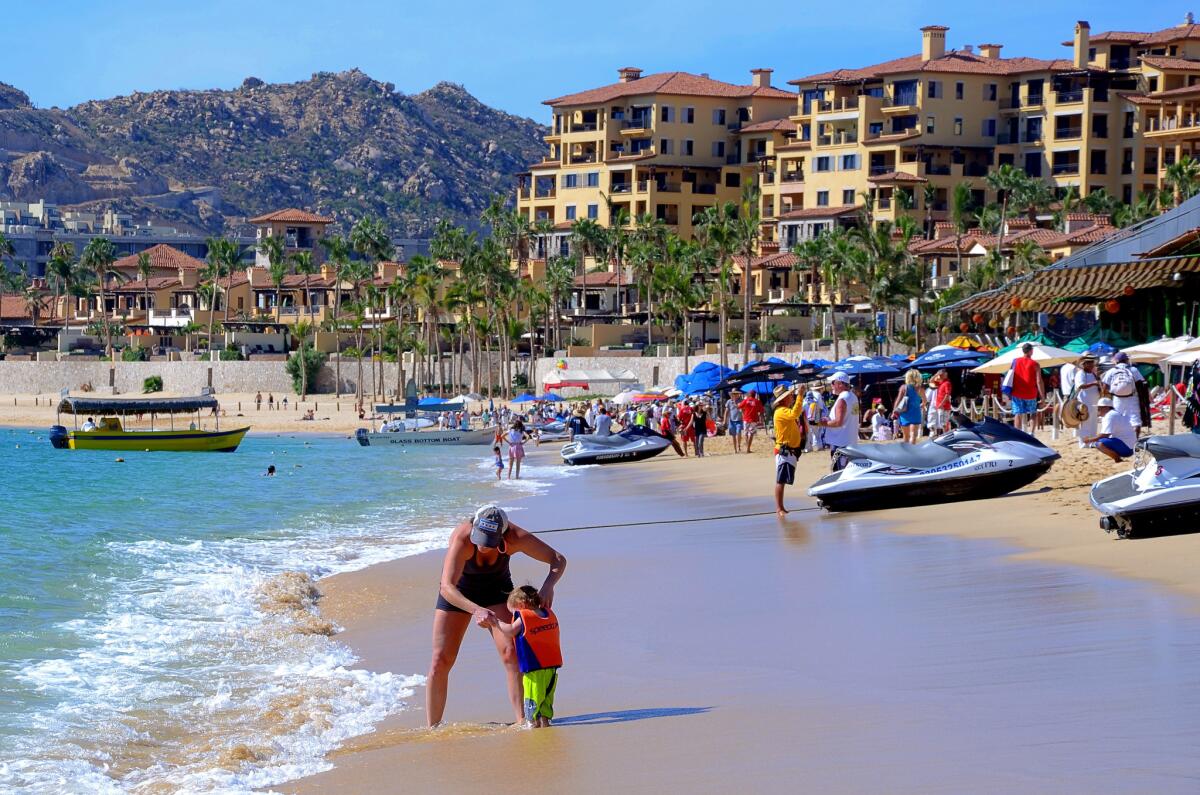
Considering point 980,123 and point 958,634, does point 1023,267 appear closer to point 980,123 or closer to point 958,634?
point 980,123

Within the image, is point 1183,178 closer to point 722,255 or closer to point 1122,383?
point 722,255

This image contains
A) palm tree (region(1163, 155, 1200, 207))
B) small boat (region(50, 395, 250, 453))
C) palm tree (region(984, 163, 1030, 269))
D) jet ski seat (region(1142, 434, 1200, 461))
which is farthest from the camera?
palm tree (region(984, 163, 1030, 269))

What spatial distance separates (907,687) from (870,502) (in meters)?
9.52

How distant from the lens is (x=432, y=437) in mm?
55562

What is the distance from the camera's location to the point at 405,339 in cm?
8706

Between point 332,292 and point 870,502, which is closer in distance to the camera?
point 870,502

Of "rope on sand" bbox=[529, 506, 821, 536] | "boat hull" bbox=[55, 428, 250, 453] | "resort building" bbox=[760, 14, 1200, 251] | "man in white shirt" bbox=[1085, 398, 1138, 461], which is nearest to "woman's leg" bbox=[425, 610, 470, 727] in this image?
"rope on sand" bbox=[529, 506, 821, 536]

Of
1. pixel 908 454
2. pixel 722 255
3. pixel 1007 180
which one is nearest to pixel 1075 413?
pixel 908 454

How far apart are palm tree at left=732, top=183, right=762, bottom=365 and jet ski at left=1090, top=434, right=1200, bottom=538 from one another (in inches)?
1983

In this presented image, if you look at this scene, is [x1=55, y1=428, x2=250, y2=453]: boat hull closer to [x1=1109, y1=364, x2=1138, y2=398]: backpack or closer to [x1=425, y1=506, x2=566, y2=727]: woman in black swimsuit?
[x1=1109, y1=364, x2=1138, y2=398]: backpack

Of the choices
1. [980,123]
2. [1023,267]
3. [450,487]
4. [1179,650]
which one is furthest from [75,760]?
[980,123]

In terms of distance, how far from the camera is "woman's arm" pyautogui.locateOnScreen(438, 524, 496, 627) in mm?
8579

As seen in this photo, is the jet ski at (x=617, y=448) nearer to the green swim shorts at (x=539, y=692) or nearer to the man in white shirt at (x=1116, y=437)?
the man in white shirt at (x=1116, y=437)

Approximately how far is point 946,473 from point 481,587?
1021 cm
